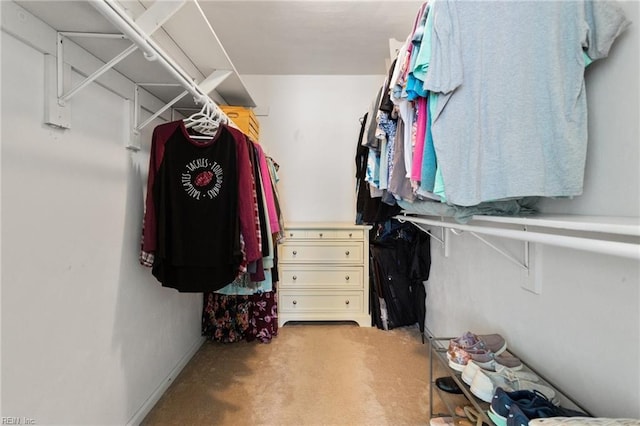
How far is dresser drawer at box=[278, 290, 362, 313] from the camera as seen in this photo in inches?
94.8

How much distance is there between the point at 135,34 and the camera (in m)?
0.82

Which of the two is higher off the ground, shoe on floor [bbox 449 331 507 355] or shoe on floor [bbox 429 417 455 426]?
shoe on floor [bbox 449 331 507 355]

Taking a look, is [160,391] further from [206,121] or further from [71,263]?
[206,121]

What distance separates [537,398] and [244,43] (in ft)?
8.74

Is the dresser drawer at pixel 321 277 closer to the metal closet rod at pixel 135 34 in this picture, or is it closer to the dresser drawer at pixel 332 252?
the dresser drawer at pixel 332 252

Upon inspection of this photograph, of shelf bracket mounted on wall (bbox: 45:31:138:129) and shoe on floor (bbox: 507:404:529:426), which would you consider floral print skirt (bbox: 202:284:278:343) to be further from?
shoe on floor (bbox: 507:404:529:426)

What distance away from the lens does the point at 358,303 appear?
94.8 inches

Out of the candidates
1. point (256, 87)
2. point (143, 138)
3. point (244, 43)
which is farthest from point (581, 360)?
point (256, 87)

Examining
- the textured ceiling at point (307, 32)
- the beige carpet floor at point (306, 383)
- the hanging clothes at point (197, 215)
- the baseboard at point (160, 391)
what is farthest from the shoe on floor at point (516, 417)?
the textured ceiling at point (307, 32)

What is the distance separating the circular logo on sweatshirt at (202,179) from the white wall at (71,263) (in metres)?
0.31

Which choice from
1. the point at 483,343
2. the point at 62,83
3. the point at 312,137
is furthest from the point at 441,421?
the point at 312,137

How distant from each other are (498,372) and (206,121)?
163cm

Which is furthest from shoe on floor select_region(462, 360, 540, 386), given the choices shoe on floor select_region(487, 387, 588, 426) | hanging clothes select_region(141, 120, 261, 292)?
hanging clothes select_region(141, 120, 261, 292)

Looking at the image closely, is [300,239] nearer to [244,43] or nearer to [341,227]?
[341,227]
